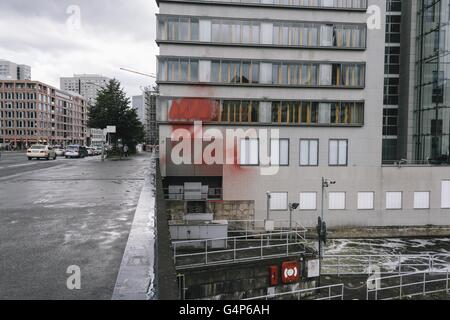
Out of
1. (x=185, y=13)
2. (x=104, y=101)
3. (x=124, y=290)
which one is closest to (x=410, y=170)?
(x=185, y=13)

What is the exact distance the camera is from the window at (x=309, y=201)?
101ft

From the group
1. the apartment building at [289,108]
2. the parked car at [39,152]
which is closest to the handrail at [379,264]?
the apartment building at [289,108]

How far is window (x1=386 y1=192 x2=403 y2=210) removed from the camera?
3139 cm

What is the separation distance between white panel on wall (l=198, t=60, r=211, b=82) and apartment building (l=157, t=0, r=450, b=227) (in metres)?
0.09

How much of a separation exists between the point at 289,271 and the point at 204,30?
22785mm

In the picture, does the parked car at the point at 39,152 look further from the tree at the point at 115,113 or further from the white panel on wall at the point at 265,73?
the white panel on wall at the point at 265,73

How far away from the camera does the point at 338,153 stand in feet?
110

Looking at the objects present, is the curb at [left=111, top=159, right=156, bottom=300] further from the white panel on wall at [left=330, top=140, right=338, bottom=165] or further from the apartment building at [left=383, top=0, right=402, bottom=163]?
the apartment building at [left=383, top=0, right=402, bottom=163]

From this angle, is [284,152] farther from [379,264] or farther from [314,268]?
[314,268]

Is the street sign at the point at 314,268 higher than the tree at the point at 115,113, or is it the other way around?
the tree at the point at 115,113

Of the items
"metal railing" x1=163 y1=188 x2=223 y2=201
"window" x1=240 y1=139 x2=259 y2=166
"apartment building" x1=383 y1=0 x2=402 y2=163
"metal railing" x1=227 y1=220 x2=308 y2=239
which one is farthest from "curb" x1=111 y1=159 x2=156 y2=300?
"apartment building" x1=383 y1=0 x2=402 y2=163

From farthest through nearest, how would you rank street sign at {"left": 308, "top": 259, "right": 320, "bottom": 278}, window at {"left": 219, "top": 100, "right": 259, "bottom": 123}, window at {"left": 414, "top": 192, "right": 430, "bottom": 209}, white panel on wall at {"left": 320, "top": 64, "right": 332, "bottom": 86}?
white panel on wall at {"left": 320, "top": 64, "right": 332, "bottom": 86} → window at {"left": 219, "top": 100, "right": 259, "bottom": 123} → window at {"left": 414, "top": 192, "right": 430, "bottom": 209} → street sign at {"left": 308, "top": 259, "right": 320, "bottom": 278}

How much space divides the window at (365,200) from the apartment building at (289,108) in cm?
9
